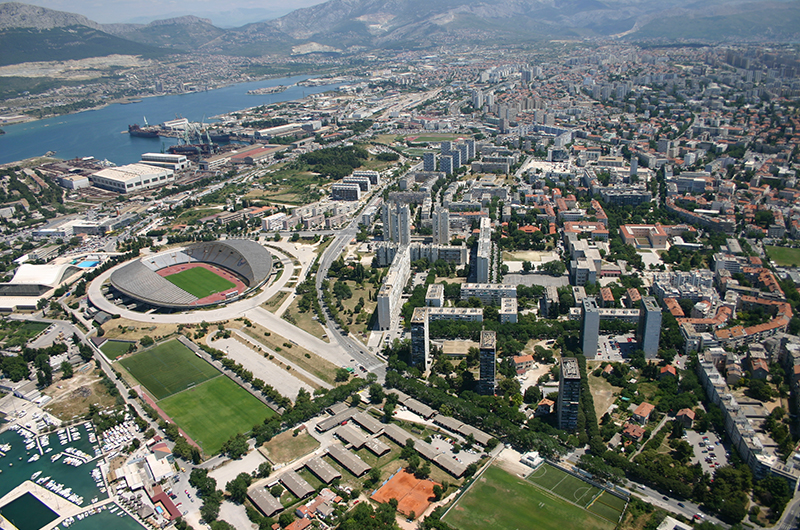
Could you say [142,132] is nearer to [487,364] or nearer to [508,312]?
[508,312]

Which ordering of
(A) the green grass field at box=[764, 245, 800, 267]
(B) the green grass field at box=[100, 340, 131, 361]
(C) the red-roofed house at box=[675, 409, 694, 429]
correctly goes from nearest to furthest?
(C) the red-roofed house at box=[675, 409, 694, 429] → (B) the green grass field at box=[100, 340, 131, 361] → (A) the green grass field at box=[764, 245, 800, 267]

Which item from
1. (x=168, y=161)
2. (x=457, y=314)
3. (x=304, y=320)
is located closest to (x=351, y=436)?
(x=457, y=314)

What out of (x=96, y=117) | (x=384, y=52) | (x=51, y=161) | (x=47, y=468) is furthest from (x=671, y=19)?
(x=47, y=468)

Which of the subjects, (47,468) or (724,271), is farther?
(724,271)

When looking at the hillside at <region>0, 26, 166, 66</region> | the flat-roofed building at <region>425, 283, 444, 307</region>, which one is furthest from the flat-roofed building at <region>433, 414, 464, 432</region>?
the hillside at <region>0, 26, 166, 66</region>

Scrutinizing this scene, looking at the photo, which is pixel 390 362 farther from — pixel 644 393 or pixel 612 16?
pixel 612 16

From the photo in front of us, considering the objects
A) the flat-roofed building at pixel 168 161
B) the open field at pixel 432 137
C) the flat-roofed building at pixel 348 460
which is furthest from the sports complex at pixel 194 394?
the open field at pixel 432 137

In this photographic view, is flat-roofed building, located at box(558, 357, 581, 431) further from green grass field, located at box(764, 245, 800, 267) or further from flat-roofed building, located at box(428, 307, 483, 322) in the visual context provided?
green grass field, located at box(764, 245, 800, 267)
